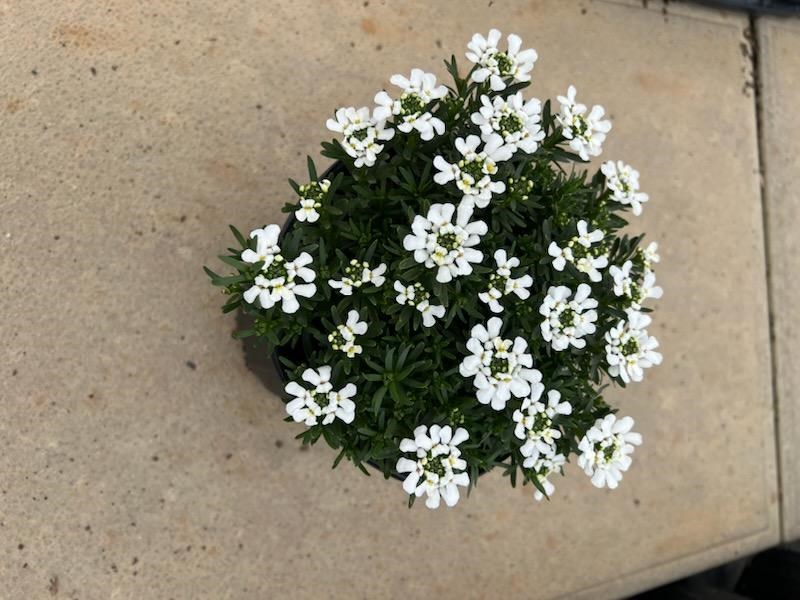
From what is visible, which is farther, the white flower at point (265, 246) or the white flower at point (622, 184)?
the white flower at point (622, 184)

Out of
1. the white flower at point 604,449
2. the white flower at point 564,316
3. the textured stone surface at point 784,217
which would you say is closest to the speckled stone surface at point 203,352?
the textured stone surface at point 784,217

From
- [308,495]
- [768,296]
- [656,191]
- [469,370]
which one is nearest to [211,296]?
[308,495]

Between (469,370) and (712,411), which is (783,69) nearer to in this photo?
(712,411)

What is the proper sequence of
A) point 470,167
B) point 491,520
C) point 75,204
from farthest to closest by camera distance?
1. point 491,520
2. point 75,204
3. point 470,167

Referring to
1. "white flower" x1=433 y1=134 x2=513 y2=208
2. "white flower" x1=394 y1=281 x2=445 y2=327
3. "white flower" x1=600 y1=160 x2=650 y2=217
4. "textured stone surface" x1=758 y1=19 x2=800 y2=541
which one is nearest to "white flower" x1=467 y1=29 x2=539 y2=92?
"white flower" x1=433 y1=134 x2=513 y2=208

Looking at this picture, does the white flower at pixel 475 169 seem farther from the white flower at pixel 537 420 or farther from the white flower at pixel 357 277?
the white flower at pixel 537 420

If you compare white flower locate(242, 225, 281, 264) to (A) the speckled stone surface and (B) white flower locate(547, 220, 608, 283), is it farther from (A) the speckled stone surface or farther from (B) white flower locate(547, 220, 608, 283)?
(A) the speckled stone surface
